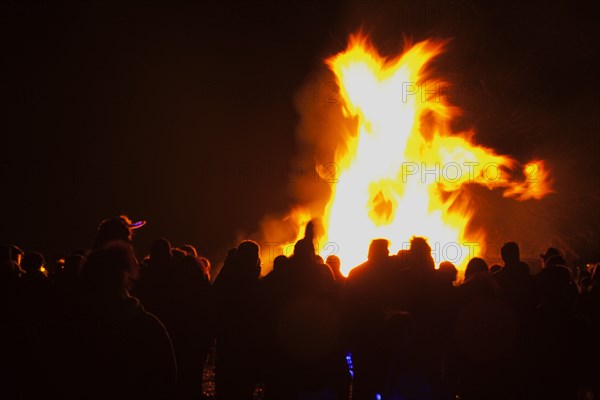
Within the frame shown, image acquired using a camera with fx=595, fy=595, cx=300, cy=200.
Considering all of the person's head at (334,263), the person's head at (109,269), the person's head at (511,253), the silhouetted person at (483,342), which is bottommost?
the person's head at (109,269)

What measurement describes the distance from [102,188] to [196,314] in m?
22.2

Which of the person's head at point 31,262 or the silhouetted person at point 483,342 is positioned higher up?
the person's head at point 31,262

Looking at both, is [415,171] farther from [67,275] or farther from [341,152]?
[67,275]

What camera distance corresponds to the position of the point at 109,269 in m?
3.05

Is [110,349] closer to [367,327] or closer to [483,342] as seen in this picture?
[367,327]

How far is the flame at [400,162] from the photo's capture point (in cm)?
1268

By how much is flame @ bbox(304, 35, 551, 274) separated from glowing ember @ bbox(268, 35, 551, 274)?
0.02 metres

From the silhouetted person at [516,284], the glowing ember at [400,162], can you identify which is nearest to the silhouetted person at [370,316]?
the silhouetted person at [516,284]

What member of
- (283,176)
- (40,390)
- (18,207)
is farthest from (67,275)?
(18,207)

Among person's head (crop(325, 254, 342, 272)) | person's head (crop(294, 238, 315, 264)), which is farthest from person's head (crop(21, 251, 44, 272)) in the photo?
person's head (crop(325, 254, 342, 272))

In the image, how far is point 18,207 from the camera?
→ 81.5 ft

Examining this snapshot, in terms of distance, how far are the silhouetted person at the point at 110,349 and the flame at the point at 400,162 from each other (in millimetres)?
8901

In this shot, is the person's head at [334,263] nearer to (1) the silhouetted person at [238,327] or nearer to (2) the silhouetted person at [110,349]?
(1) the silhouetted person at [238,327]

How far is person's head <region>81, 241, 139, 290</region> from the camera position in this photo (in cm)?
303
